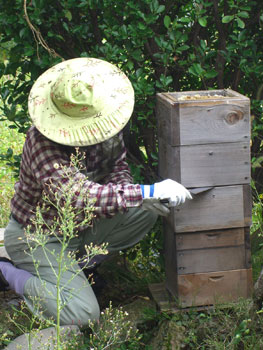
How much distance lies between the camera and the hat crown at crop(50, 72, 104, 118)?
2895 mm

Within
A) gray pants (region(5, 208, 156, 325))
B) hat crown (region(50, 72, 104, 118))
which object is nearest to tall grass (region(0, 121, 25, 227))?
gray pants (region(5, 208, 156, 325))

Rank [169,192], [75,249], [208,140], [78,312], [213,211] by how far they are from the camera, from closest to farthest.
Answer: [169,192] < [208,140] < [213,211] < [78,312] < [75,249]

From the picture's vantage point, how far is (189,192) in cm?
287

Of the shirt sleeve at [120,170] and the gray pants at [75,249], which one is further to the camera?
the shirt sleeve at [120,170]

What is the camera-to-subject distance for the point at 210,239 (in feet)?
9.98

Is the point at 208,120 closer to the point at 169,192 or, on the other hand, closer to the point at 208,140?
the point at 208,140

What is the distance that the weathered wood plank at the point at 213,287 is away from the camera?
10.0ft

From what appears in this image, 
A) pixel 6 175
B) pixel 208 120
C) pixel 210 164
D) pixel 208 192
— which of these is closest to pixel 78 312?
pixel 208 192

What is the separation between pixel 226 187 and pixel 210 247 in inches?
12.9

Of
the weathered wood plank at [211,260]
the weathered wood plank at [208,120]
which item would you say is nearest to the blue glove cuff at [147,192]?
the weathered wood plank at [208,120]

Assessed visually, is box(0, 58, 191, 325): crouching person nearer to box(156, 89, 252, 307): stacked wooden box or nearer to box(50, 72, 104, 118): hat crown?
box(50, 72, 104, 118): hat crown

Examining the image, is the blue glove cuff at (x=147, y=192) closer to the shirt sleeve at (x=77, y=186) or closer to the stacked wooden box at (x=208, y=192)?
the shirt sleeve at (x=77, y=186)

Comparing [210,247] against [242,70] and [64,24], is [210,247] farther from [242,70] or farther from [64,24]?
[64,24]

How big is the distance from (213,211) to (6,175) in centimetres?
322
